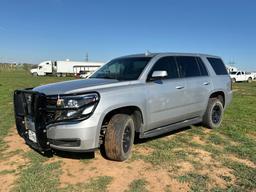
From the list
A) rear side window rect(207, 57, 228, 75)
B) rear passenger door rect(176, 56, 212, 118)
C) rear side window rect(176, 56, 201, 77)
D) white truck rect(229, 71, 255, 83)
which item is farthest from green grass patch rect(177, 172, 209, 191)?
white truck rect(229, 71, 255, 83)

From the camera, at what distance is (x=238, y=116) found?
905 centimetres

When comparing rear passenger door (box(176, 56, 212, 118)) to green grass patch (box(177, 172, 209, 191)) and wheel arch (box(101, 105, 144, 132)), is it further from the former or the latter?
green grass patch (box(177, 172, 209, 191))

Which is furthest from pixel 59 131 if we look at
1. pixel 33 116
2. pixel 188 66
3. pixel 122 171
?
pixel 188 66

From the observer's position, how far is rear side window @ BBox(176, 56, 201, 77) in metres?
5.96

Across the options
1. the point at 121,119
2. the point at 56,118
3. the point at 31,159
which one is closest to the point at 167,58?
the point at 121,119

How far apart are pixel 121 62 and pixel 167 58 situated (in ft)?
3.07

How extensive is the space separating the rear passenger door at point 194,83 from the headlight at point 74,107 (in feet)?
8.24

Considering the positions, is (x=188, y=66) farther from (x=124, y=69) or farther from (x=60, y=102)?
(x=60, y=102)

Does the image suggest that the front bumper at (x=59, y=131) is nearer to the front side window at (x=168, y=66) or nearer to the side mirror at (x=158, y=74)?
the side mirror at (x=158, y=74)

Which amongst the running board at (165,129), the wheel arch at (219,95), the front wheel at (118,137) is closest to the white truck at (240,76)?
the wheel arch at (219,95)

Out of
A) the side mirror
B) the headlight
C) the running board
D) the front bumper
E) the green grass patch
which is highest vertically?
the side mirror

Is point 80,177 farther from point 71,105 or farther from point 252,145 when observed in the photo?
point 252,145

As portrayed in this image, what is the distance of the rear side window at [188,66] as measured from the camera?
5.96 meters

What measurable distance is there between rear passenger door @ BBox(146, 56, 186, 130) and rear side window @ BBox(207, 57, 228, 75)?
166 centimetres
